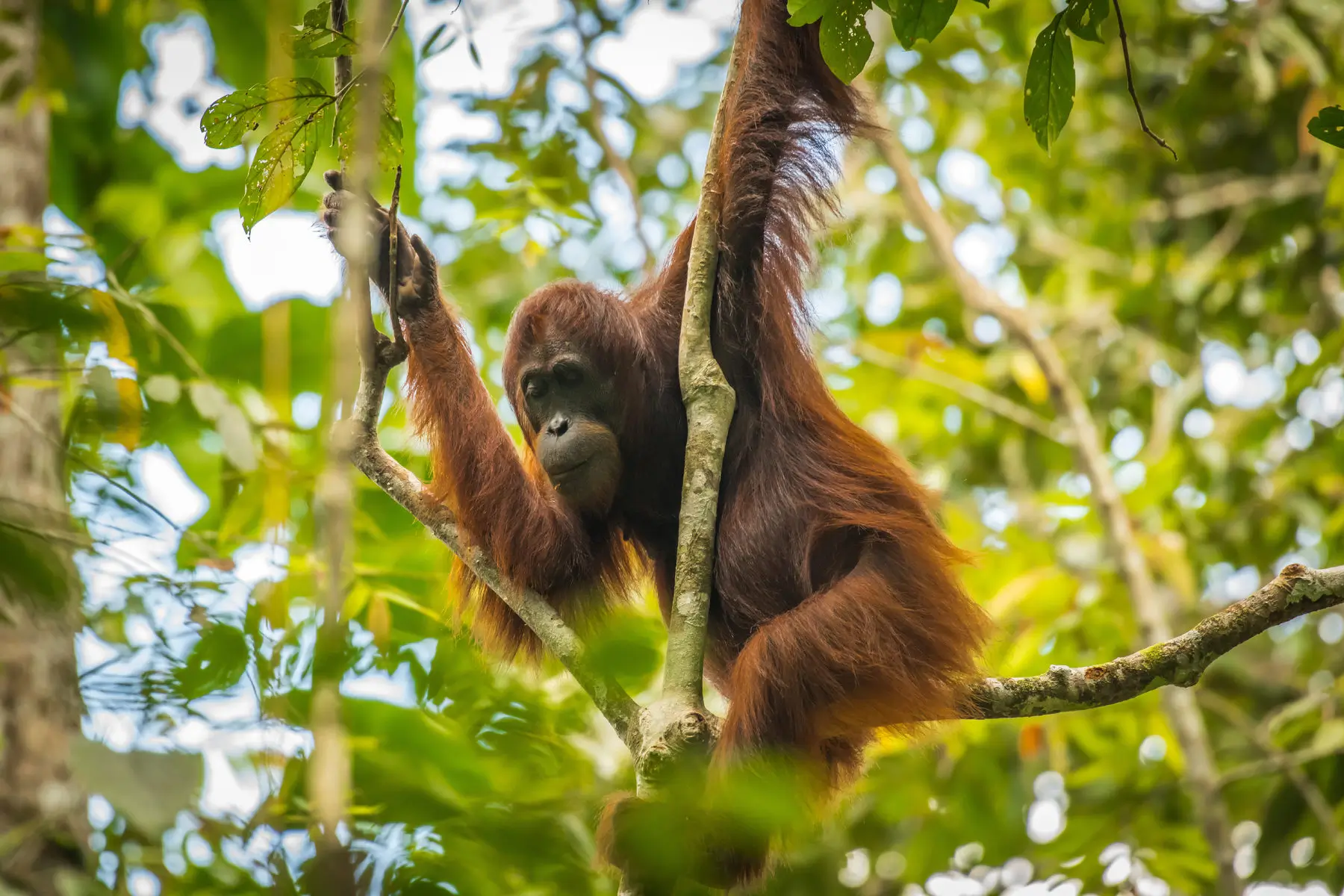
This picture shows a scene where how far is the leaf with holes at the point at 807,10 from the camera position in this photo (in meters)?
2.35

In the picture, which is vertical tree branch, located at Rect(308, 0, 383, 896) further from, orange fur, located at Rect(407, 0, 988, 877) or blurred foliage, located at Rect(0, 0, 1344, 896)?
orange fur, located at Rect(407, 0, 988, 877)

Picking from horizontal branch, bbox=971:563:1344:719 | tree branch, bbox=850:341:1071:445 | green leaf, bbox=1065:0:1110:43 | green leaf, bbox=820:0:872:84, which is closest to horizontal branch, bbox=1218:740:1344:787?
tree branch, bbox=850:341:1071:445

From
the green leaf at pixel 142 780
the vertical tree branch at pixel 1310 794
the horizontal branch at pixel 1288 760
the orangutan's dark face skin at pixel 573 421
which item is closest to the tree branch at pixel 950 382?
the vertical tree branch at pixel 1310 794

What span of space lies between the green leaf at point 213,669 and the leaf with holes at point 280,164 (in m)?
1.46

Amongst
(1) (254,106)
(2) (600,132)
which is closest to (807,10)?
(1) (254,106)

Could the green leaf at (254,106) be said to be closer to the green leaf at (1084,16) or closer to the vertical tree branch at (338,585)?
the vertical tree branch at (338,585)

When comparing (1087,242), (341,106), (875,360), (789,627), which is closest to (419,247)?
(341,106)

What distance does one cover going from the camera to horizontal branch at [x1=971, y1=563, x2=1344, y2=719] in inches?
114

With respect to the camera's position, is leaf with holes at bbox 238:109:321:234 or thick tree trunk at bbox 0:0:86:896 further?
thick tree trunk at bbox 0:0:86:896

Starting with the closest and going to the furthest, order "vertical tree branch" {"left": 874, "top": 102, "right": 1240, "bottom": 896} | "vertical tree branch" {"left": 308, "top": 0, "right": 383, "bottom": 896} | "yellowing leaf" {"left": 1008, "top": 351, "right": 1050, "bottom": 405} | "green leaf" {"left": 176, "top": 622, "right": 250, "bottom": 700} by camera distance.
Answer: "vertical tree branch" {"left": 308, "top": 0, "right": 383, "bottom": 896} → "green leaf" {"left": 176, "top": 622, "right": 250, "bottom": 700} → "vertical tree branch" {"left": 874, "top": 102, "right": 1240, "bottom": 896} → "yellowing leaf" {"left": 1008, "top": 351, "right": 1050, "bottom": 405}

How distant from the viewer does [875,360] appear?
21.9ft

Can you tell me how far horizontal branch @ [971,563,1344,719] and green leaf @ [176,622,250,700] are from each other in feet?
7.09

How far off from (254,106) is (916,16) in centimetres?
149

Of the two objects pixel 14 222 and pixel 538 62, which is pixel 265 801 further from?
pixel 538 62
